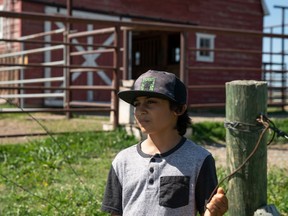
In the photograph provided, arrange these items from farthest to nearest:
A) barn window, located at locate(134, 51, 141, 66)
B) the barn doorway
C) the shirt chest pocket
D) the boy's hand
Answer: barn window, located at locate(134, 51, 141, 66), the barn doorway, the shirt chest pocket, the boy's hand

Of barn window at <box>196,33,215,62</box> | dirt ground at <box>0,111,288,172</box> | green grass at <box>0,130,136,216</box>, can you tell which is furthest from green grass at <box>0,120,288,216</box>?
barn window at <box>196,33,215,62</box>

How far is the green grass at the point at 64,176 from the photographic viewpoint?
364 centimetres

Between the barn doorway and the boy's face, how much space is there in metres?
14.3

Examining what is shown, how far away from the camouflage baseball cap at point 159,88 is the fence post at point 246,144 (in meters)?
0.35

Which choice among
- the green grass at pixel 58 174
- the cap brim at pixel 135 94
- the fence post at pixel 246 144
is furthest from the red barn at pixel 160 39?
Answer: the cap brim at pixel 135 94

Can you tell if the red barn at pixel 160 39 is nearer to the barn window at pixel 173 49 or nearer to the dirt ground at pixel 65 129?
the barn window at pixel 173 49

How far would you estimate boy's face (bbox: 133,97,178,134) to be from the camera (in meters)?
2.00

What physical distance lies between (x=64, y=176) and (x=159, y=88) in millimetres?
2895

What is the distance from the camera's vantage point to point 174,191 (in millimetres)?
1942

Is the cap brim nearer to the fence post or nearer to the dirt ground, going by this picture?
the fence post

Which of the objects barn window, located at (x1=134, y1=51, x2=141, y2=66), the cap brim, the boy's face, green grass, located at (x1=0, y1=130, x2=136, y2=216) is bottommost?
green grass, located at (x1=0, y1=130, x2=136, y2=216)

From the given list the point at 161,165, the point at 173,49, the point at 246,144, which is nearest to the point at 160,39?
the point at 173,49

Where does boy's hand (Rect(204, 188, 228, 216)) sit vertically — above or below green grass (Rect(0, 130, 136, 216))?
above

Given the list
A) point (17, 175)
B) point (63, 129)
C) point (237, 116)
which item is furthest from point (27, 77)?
point (237, 116)
